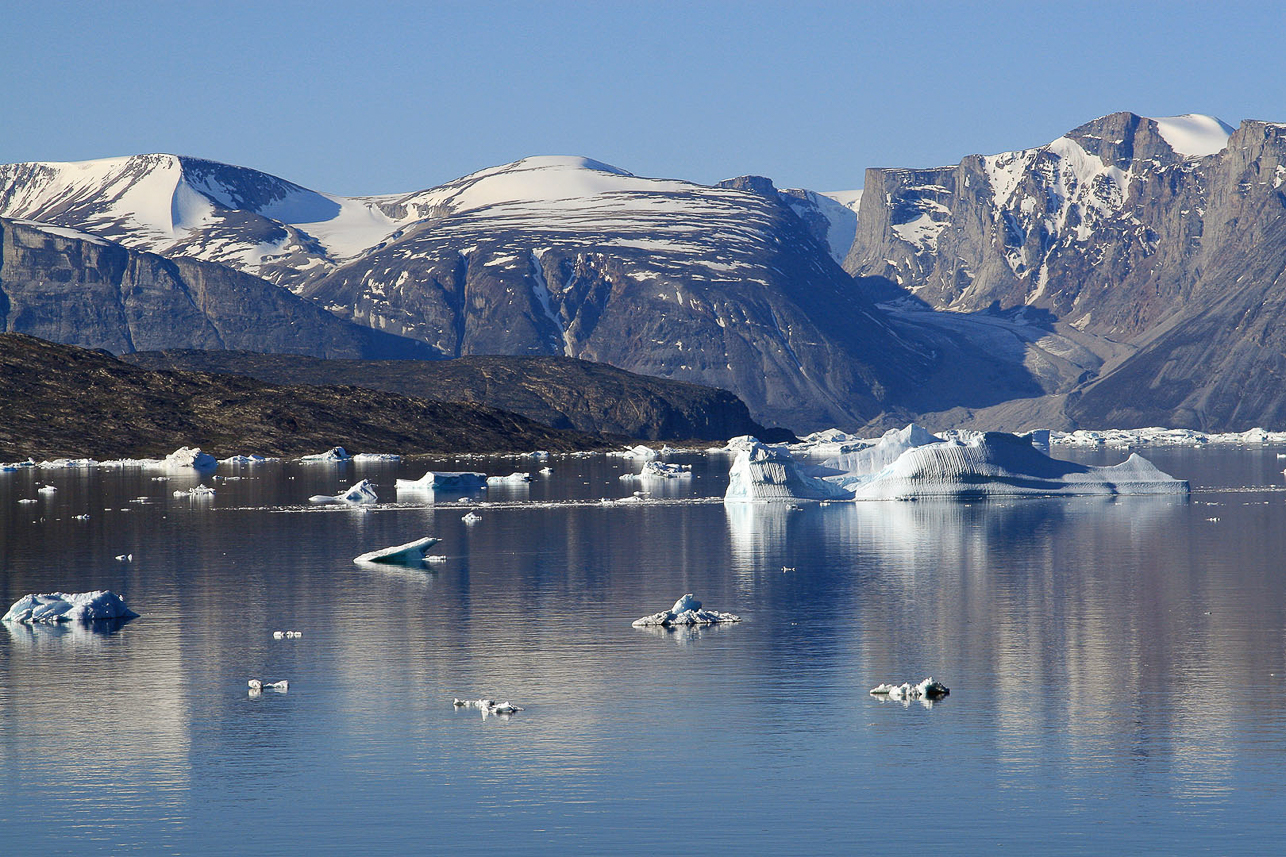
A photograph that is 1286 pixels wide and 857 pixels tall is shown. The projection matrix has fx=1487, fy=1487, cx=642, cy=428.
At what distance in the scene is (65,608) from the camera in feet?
171

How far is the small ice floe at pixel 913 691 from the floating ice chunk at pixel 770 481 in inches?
2931

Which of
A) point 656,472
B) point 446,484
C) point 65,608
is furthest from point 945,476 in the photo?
point 65,608

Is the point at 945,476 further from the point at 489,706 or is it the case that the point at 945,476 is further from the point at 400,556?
the point at 489,706

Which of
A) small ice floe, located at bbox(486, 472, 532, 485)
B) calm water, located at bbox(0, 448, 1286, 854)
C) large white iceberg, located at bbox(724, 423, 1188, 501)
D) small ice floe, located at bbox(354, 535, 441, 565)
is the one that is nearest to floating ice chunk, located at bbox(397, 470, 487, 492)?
small ice floe, located at bbox(486, 472, 532, 485)

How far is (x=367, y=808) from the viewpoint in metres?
29.2

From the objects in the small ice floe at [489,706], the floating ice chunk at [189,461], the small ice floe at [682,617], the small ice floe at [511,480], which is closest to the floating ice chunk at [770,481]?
the small ice floe at [511,480]

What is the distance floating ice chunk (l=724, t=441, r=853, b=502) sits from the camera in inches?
4478

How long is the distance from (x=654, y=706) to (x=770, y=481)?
7773 centimetres

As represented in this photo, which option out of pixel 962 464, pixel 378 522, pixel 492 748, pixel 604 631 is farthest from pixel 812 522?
pixel 492 748

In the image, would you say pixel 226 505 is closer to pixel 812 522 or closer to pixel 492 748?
pixel 812 522

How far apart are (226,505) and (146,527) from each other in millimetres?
22917

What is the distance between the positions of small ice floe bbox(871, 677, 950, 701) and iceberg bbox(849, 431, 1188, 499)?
74.6 metres

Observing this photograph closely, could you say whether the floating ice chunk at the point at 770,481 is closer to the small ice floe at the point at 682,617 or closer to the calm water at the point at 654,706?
the calm water at the point at 654,706

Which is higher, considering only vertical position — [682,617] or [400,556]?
[400,556]
